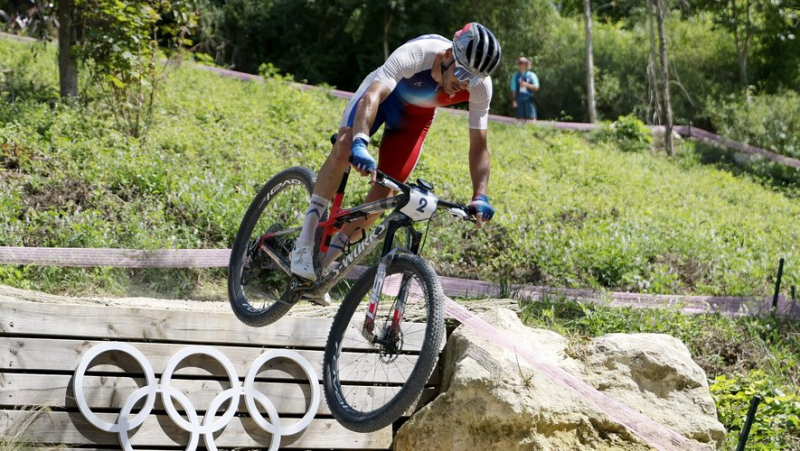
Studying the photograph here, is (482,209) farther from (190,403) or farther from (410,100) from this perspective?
(190,403)

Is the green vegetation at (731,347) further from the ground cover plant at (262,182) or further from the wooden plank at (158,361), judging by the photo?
the wooden plank at (158,361)

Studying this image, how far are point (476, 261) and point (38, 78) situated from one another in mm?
7995

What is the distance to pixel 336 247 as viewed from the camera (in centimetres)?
560

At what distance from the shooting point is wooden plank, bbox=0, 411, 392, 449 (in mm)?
5590

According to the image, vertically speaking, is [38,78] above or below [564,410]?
above

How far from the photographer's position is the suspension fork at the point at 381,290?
489 cm

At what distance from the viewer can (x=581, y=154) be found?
50.6 feet

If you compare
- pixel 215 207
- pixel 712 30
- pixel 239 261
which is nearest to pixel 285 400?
pixel 239 261

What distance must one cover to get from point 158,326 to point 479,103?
2711mm

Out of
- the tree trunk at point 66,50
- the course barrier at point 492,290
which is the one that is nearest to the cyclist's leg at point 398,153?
the course barrier at point 492,290

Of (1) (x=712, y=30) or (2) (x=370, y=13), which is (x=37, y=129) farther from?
(1) (x=712, y=30)

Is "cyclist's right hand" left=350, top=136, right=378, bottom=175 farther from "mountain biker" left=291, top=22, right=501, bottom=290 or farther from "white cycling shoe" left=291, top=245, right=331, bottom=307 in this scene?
"white cycling shoe" left=291, top=245, right=331, bottom=307

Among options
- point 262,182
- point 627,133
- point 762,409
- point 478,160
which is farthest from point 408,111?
point 627,133

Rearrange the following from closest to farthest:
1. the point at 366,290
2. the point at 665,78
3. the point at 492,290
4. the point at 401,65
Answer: the point at 366,290, the point at 401,65, the point at 492,290, the point at 665,78
